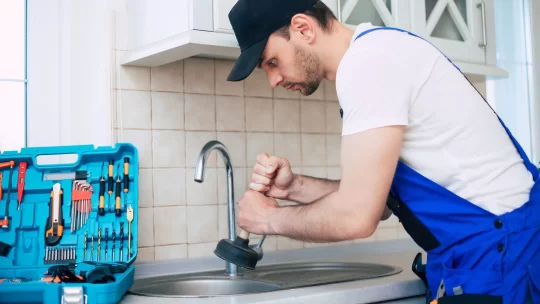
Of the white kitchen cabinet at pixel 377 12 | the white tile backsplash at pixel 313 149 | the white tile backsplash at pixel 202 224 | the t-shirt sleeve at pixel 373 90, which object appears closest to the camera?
the t-shirt sleeve at pixel 373 90

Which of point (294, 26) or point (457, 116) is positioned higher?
point (294, 26)

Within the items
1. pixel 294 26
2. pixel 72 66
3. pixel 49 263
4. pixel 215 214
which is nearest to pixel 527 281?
pixel 294 26

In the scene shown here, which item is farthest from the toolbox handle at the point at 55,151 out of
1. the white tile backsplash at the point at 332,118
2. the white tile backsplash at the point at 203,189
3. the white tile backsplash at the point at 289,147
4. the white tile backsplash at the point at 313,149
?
the white tile backsplash at the point at 332,118

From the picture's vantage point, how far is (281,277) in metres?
1.81

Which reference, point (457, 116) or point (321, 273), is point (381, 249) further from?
point (457, 116)

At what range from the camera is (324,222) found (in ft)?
4.21

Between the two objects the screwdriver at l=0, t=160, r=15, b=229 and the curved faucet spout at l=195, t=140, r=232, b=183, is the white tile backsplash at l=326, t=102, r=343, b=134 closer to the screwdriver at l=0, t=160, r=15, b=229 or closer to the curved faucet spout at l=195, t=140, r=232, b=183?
the curved faucet spout at l=195, t=140, r=232, b=183

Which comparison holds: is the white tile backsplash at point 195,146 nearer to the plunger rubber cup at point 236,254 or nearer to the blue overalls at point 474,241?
the plunger rubber cup at point 236,254

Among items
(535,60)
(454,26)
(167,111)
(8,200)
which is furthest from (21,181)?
(535,60)

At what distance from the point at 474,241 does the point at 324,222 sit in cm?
30

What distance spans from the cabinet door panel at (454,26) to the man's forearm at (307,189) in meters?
0.60

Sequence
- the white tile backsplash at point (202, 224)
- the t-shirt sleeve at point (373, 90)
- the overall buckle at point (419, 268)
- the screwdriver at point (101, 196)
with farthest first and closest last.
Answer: the white tile backsplash at point (202, 224) → the screwdriver at point (101, 196) → the overall buckle at point (419, 268) → the t-shirt sleeve at point (373, 90)

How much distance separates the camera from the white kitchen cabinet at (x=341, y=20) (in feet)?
5.25

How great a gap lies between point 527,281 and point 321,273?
727 mm
